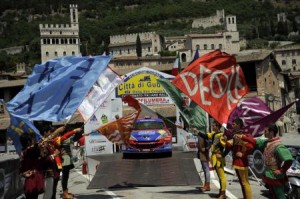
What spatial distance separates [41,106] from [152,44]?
463ft

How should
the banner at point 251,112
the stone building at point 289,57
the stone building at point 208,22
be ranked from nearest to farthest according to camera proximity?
the banner at point 251,112 < the stone building at point 289,57 < the stone building at point 208,22

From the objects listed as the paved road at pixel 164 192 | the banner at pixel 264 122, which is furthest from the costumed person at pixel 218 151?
the banner at pixel 264 122

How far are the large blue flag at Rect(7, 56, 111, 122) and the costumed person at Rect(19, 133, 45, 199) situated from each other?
1840mm

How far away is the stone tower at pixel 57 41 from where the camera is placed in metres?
151

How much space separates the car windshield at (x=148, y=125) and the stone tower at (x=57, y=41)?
132 meters

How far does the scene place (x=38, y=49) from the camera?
550 ft

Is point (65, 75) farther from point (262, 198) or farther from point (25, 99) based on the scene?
point (262, 198)

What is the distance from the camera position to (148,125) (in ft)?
67.4

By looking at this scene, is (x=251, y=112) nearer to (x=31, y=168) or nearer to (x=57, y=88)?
(x=57, y=88)

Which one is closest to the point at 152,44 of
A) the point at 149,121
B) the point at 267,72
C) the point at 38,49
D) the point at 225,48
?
the point at 225,48

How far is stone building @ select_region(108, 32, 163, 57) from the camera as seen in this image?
151 meters

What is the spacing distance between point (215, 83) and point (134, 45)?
14434cm

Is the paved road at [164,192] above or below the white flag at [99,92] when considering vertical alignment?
below

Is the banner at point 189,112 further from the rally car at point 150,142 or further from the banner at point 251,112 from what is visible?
the rally car at point 150,142
